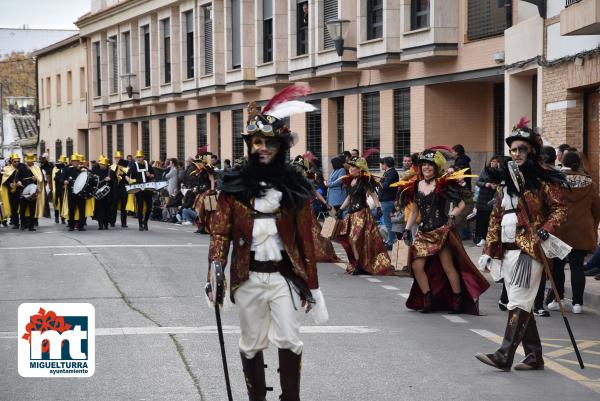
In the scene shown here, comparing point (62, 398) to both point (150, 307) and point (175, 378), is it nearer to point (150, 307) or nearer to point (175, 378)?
point (175, 378)

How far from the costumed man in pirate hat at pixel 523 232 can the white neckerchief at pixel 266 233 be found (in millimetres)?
2757

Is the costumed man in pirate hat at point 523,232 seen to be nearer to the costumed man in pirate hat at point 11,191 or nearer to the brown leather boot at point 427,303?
A: the brown leather boot at point 427,303

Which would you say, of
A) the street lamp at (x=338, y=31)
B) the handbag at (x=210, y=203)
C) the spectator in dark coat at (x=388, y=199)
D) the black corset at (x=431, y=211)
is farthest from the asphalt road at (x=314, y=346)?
the street lamp at (x=338, y=31)

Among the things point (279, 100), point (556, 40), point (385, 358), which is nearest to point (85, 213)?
point (556, 40)

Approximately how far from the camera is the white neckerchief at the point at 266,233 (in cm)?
692

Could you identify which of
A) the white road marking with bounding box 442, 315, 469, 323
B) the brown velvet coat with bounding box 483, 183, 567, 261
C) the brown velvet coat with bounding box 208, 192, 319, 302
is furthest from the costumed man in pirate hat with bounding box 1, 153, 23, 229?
the brown velvet coat with bounding box 208, 192, 319, 302

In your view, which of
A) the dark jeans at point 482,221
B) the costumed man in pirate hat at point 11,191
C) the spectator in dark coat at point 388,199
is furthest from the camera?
the costumed man in pirate hat at point 11,191

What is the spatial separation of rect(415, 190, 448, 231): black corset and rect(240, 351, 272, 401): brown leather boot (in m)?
5.91

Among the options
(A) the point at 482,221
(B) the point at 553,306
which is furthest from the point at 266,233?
(A) the point at 482,221

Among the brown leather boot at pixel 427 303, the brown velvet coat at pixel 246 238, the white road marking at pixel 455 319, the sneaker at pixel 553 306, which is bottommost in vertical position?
the sneaker at pixel 553 306

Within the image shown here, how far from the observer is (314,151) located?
33281 millimetres

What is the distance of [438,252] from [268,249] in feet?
19.3

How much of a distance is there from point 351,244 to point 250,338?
9.76 m

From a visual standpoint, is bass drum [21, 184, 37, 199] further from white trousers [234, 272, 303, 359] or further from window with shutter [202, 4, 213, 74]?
white trousers [234, 272, 303, 359]
